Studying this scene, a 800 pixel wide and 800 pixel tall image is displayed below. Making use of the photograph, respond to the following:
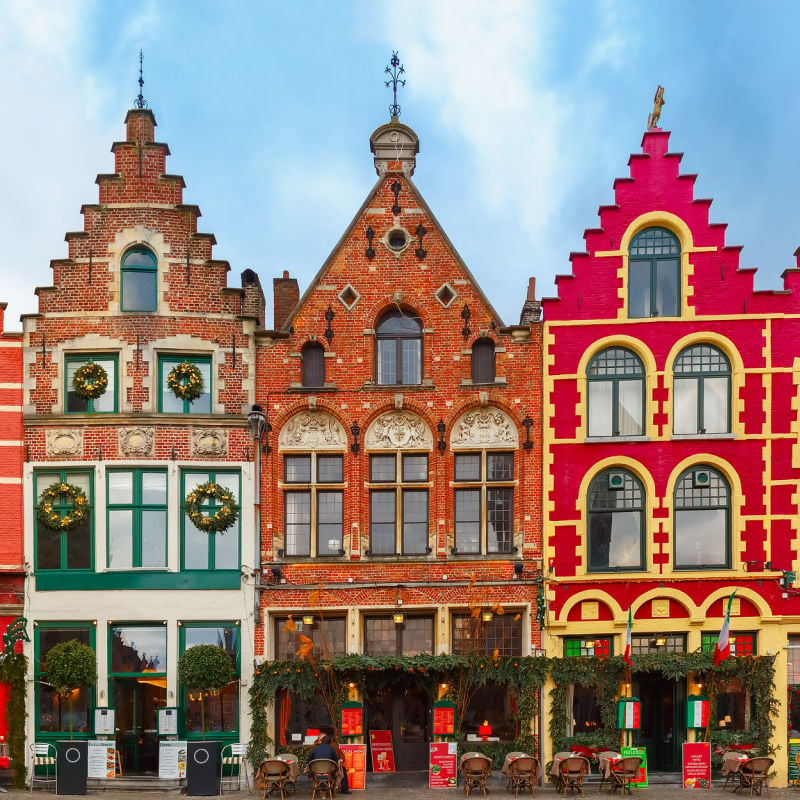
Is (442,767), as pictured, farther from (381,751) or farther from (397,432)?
(397,432)

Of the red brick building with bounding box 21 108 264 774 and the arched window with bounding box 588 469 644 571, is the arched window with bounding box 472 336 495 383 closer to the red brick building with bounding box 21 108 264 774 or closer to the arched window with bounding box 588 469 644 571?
the arched window with bounding box 588 469 644 571

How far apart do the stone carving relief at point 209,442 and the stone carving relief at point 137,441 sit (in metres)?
0.85

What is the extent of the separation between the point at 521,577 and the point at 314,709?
5.13m

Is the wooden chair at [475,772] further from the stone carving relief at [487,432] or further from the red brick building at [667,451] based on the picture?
the stone carving relief at [487,432]

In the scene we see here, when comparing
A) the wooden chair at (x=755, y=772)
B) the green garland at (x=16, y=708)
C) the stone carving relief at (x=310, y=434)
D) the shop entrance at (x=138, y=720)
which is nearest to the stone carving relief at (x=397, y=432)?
the stone carving relief at (x=310, y=434)

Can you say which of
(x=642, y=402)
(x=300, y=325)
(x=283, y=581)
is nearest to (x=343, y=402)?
(x=300, y=325)

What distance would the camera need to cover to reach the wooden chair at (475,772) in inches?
790

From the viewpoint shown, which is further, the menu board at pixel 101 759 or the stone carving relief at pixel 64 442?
the stone carving relief at pixel 64 442

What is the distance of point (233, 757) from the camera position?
21.5m

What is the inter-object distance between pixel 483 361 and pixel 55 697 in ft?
37.1

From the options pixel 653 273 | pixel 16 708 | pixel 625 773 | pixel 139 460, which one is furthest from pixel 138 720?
pixel 653 273

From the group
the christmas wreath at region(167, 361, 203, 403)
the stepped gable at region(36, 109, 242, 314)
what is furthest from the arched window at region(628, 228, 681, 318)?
the christmas wreath at region(167, 361, 203, 403)

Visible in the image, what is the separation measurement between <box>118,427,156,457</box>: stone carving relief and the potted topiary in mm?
4179

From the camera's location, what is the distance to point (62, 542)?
870 inches
